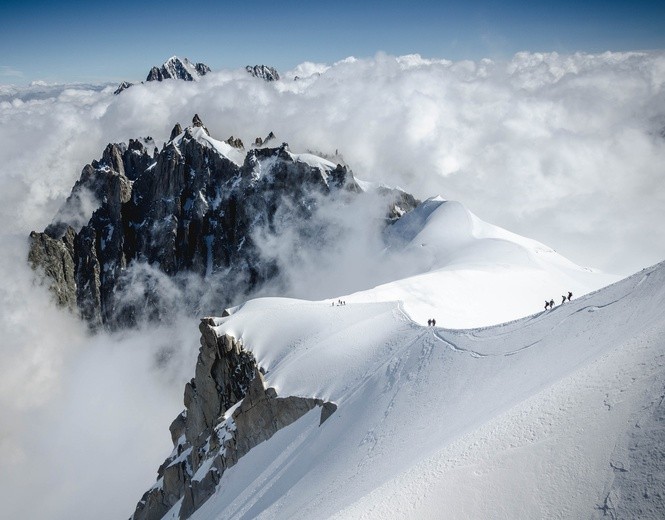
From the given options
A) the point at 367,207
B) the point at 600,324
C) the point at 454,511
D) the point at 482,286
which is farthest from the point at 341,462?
the point at 367,207

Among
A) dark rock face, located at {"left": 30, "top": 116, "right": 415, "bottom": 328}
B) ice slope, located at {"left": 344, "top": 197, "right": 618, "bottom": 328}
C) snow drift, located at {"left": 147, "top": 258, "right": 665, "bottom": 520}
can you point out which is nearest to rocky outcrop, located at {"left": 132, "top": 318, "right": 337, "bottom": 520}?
snow drift, located at {"left": 147, "top": 258, "right": 665, "bottom": 520}

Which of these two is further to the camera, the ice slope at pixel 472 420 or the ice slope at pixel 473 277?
the ice slope at pixel 473 277

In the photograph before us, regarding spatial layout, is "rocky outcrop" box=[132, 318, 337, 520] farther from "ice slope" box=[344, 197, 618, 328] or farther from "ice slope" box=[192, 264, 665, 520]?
"ice slope" box=[344, 197, 618, 328]

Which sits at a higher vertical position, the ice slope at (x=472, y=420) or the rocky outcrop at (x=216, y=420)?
the rocky outcrop at (x=216, y=420)

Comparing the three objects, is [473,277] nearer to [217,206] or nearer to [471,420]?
[471,420]

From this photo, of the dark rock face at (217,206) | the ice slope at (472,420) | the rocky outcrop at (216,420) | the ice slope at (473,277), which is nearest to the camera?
the ice slope at (472,420)

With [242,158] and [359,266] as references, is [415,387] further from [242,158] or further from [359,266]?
[242,158]

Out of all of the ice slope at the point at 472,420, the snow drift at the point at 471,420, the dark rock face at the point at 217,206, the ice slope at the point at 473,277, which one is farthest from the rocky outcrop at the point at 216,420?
the dark rock face at the point at 217,206

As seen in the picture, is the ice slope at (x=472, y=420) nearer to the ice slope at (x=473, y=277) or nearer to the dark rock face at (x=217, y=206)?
the ice slope at (x=473, y=277)

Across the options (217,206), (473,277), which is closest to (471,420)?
(473,277)
